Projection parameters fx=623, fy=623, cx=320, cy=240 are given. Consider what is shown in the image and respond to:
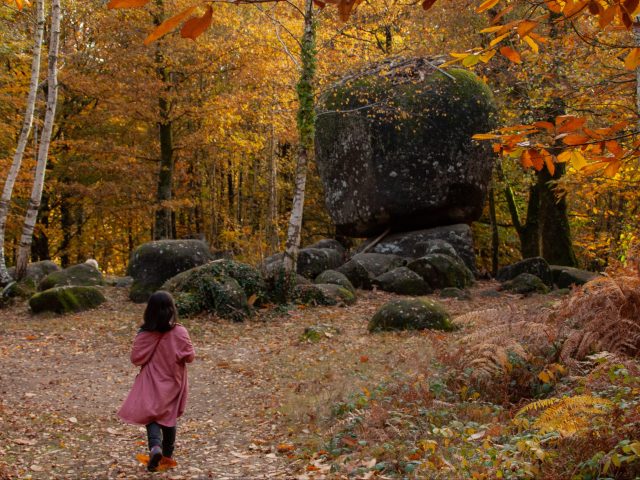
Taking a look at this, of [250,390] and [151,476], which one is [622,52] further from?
[151,476]

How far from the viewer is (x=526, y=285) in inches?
596

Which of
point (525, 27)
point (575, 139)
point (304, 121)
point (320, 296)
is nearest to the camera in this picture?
point (525, 27)

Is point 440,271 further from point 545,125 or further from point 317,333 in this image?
point 545,125

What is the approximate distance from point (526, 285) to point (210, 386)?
9144mm

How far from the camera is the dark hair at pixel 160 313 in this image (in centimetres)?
571

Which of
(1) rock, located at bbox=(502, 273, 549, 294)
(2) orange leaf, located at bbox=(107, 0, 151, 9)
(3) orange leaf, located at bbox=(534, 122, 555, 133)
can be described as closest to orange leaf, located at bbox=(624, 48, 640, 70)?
(3) orange leaf, located at bbox=(534, 122, 555, 133)

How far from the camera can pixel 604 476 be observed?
3.83 metres

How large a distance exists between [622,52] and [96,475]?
31.3ft

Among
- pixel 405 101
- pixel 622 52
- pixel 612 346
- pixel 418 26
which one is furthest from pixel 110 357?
pixel 418 26

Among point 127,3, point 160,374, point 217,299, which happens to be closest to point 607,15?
point 127,3

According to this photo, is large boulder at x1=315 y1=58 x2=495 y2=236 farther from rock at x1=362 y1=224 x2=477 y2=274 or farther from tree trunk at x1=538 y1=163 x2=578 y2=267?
tree trunk at x1=538 y1=163 x2=578 y2=267

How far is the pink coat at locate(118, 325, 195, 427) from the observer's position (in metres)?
5.63

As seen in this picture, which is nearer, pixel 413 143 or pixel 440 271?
pixel 440 271

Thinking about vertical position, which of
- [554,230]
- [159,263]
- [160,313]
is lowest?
[159,263]
